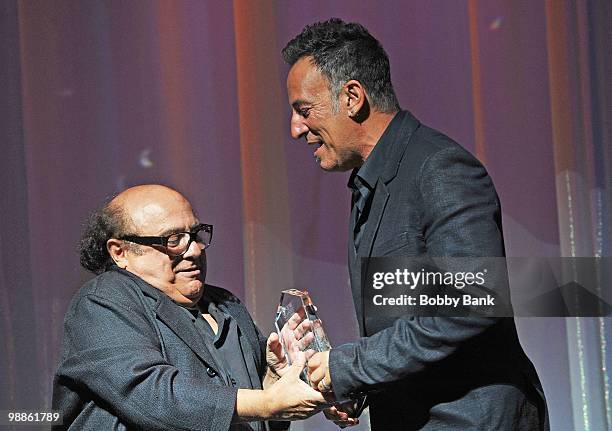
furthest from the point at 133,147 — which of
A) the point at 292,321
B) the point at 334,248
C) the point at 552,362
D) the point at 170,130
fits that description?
the point at 552,362

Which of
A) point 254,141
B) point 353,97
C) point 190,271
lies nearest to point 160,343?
point 190,271

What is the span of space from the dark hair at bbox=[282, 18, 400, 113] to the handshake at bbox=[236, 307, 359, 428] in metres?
0.43

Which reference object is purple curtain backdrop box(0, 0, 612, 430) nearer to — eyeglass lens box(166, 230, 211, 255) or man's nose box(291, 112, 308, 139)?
eyeglass lens box(166, 230, 211, 255)

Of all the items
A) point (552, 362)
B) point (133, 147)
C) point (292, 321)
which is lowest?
point (552, 362)

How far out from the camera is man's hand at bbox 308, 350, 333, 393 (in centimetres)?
174

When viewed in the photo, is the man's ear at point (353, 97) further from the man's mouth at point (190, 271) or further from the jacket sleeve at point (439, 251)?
the man's mouth at point (190, 271)

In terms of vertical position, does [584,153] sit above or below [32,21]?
below

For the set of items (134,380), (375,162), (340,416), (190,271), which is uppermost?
(375,162)

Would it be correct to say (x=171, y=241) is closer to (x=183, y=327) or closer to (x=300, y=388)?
(x=183, y=327)

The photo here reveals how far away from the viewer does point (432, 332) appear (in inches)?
64.1

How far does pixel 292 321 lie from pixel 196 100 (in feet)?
3.31

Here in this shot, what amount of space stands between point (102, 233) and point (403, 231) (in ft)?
2.28

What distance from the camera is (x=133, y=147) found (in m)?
2.82

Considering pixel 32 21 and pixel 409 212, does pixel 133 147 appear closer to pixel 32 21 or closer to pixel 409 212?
pixel 32 21
